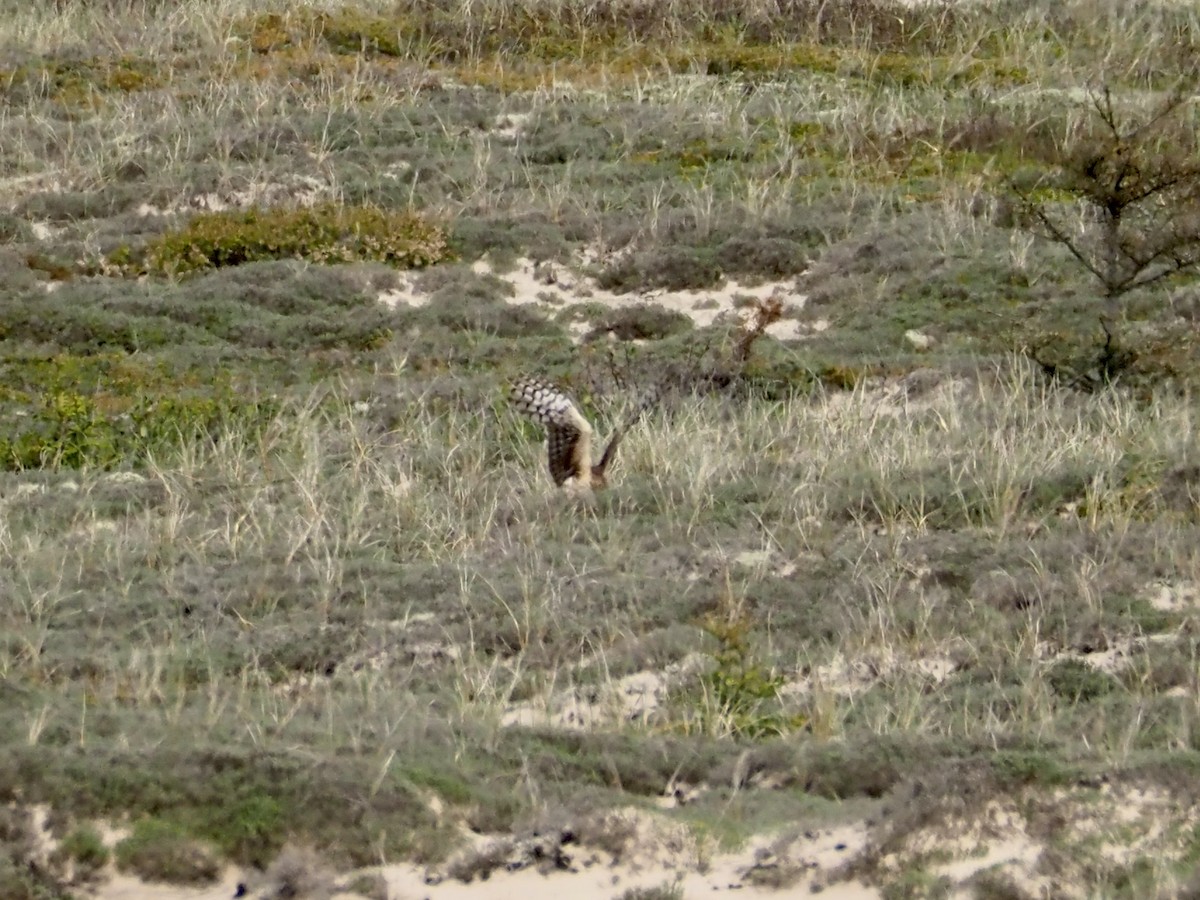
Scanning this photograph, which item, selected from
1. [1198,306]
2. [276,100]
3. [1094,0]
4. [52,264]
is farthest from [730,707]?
[1094,0]

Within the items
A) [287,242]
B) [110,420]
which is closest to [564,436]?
[110,420]

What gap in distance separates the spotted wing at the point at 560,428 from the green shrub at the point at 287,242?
476cm

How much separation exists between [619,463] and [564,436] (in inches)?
26.5

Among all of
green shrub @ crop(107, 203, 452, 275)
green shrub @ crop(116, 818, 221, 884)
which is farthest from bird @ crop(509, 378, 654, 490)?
green shrub @ crop(107, 203, 452, 275)

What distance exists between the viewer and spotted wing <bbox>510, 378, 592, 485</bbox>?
9695 millimetres

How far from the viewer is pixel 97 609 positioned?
782 cm

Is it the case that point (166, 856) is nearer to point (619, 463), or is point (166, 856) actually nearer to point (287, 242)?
point (619, 463)

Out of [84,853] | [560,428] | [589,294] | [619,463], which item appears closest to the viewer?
[84,853]

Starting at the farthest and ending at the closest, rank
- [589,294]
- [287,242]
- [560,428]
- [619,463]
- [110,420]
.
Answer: [287,242] → [589,294] → [110,420] → [619,463] → [560,428]

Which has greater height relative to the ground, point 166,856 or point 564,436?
point 166,856

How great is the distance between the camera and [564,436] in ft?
32.1

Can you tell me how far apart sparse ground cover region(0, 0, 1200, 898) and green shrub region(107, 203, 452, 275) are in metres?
0.04

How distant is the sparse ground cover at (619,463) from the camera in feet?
18.5

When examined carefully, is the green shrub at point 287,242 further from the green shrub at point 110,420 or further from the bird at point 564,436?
the bird at point 564,436
